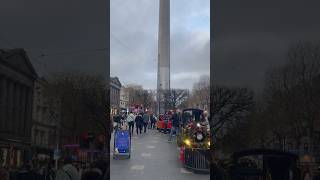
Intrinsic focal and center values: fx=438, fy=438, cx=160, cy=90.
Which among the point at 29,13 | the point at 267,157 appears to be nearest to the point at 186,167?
the point at 267,157

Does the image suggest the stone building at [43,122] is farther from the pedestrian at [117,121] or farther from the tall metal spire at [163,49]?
the tall metal spire at [163,49]

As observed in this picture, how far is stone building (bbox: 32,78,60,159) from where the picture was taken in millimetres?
5562

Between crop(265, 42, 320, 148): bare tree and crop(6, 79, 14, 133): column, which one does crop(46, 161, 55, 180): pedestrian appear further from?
crop(265, 42, 320, 148): bare tree

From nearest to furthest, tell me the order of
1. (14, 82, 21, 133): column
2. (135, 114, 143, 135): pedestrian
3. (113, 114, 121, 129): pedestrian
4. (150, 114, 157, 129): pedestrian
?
(14, 82, 21, 133): column
(113, 114, 121, 129): pedestrian
(135, 114, 143, 135): pedestrian
(150, 114, 157, 129): pedestrian

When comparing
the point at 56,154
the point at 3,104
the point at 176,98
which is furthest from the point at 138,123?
the point at 3,104

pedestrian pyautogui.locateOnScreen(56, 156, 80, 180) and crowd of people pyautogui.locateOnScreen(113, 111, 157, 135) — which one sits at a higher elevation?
crowd of people pyautogui.locateOnScreen(113, 111, 157, 135)

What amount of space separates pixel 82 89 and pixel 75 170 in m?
1.02

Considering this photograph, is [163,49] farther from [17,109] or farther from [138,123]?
[17,109]

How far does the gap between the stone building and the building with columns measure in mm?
67

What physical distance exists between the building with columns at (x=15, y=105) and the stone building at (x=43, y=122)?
0.22 feet

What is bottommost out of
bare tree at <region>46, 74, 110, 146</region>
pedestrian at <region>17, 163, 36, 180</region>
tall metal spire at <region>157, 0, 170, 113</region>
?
pedestrian at <region>17, 163, 36, 180</region>

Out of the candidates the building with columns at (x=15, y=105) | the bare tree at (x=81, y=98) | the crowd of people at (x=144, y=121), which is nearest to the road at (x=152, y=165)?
the crowd of people at (x=144, y=121)

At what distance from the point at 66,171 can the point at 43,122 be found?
708 millimetres

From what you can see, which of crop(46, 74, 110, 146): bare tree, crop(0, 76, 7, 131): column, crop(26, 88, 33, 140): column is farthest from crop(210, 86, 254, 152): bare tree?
crop(0, 76, 7, 131): column
